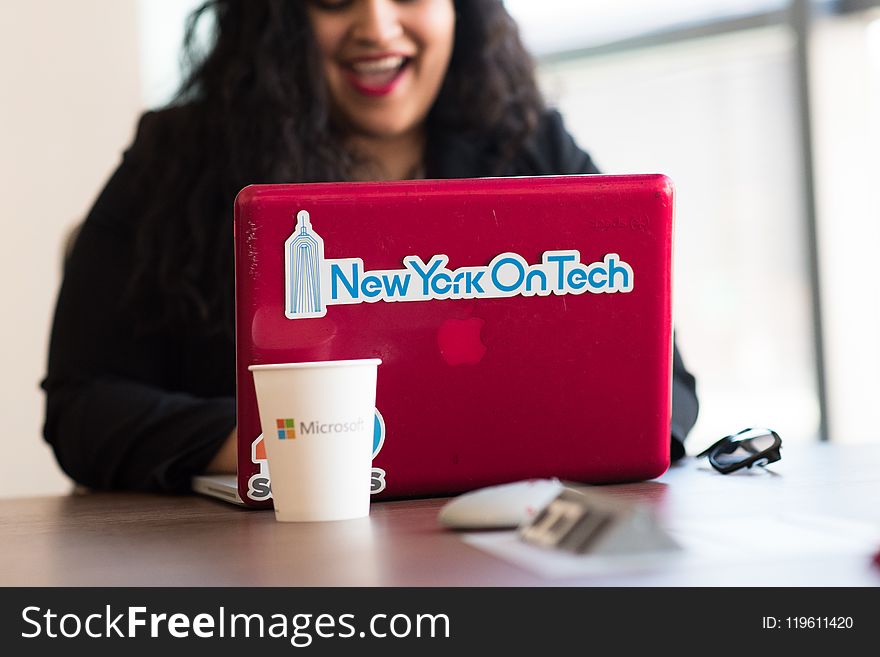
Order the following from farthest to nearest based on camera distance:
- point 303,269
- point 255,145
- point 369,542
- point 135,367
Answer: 1. point 255,145
2. point 135,367
3. point 303,269
4. point 369,542

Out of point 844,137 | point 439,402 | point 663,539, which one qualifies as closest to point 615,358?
point 439,402

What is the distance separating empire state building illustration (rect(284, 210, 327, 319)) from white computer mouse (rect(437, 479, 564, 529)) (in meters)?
0.21

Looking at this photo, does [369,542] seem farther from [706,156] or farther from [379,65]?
[706,156]

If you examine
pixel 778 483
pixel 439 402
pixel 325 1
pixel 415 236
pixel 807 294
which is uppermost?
pixel 325 1

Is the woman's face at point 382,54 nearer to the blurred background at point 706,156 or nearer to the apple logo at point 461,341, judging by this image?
the apple logo at point 461,341

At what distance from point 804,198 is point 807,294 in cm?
29

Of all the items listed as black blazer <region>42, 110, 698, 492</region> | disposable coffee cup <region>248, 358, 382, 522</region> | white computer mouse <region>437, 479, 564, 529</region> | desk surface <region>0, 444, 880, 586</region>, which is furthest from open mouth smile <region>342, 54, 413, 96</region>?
white computer mouse <region>437, 479, 564, 529</region>

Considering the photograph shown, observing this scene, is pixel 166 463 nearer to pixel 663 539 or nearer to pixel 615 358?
pixel 615 358

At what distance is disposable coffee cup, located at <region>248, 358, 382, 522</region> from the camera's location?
804 millimetres

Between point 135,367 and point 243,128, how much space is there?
42 cm

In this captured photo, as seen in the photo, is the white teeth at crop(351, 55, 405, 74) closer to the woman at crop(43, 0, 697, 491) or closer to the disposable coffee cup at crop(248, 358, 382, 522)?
the woman at crop(43, 0, 697, 491)

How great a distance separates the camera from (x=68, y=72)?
3.36 metres

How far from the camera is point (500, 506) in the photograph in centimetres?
74

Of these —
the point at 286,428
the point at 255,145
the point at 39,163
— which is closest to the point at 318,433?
the point at 286,428
